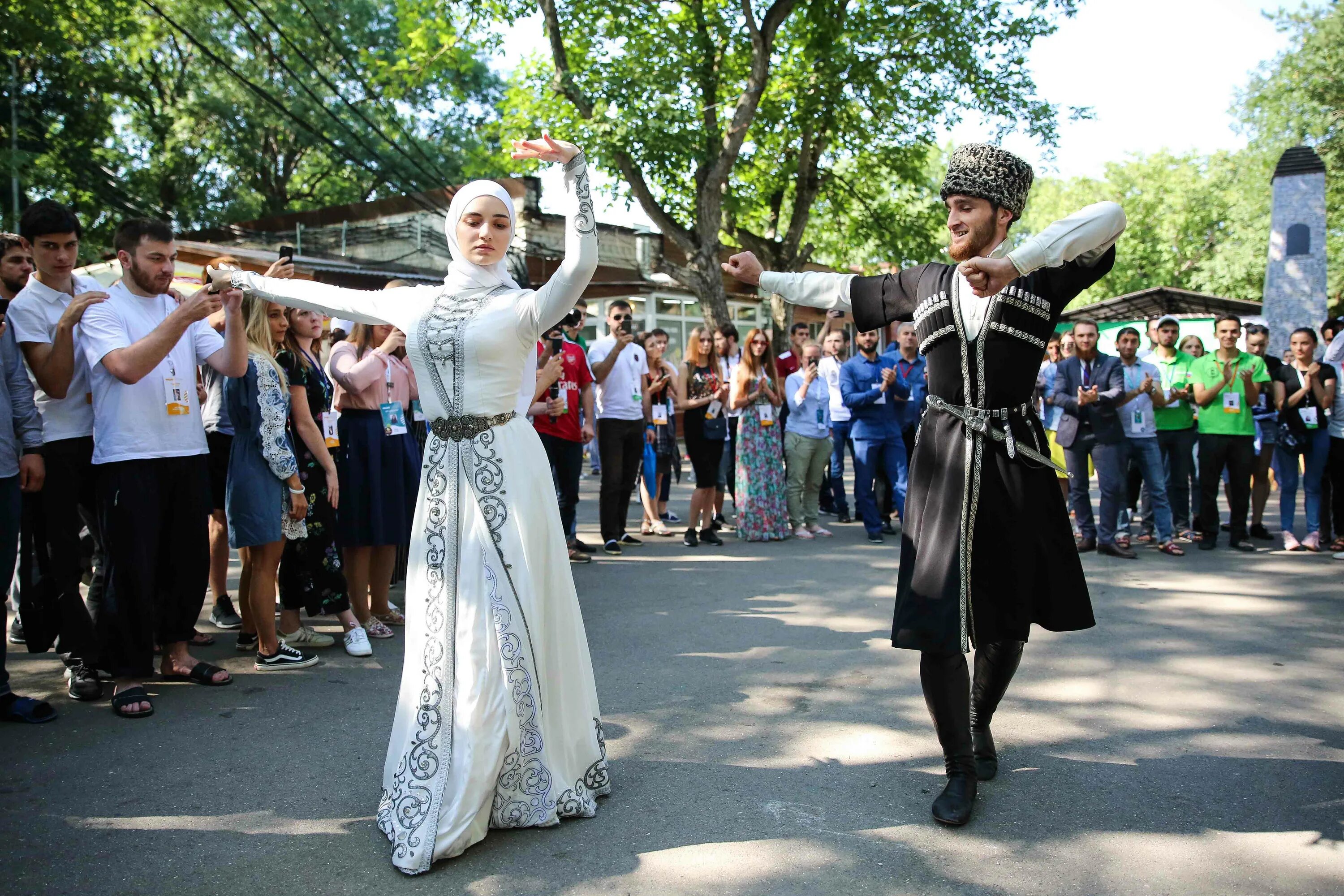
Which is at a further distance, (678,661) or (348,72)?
(348,72)

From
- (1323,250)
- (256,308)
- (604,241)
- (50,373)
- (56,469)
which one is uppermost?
(604,241)

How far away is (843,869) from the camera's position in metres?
3.11

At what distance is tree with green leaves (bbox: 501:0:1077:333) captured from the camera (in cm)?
1688

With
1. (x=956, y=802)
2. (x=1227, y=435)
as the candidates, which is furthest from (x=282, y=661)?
(x=1227, y=435)

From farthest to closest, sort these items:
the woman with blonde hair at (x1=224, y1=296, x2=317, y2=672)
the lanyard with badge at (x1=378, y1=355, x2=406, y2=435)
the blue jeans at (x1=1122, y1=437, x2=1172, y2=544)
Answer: the blue jeans at (x1=1122, y1=437, x2=1172, y2=544), the lanyard with badge at (x1=378, y1=355, x2=406, y2=435), the woman with blonde hair at (x1=224, y1=296, x2=317, y2=672)

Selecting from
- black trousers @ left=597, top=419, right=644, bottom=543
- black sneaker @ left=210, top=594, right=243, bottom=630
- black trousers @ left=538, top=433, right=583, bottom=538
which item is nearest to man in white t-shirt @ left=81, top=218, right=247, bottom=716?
black sneaker @ left=210, top=594, right=243, bottom=630

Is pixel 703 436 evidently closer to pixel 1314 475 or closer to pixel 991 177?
pixel 1314 475

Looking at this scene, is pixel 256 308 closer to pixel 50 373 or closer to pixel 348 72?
pixel 50 373

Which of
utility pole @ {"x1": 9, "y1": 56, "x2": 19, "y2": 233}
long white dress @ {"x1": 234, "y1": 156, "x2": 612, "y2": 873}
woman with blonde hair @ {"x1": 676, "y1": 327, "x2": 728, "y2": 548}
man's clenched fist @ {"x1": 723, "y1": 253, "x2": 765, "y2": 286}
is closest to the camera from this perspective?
long white dress @ {"x1": 234, "y1": 156, "x2": 612, "y2": 873}

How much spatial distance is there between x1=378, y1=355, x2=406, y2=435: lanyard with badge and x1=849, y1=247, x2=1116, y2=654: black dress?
345cm

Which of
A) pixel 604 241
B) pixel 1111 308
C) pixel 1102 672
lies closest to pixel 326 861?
pixel 1102 672

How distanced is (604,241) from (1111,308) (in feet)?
46.1

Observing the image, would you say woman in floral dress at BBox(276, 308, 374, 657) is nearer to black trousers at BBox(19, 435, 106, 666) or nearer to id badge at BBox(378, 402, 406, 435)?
id badge at BBox(378, 402, 406, 435)

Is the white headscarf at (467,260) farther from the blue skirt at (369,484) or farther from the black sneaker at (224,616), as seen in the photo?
the black sneaker at (224,616)
